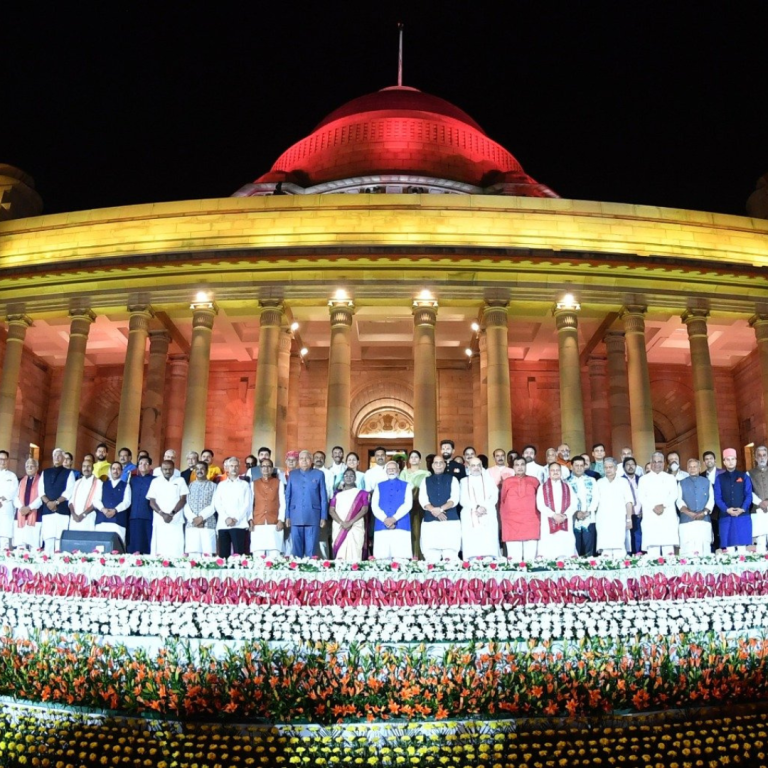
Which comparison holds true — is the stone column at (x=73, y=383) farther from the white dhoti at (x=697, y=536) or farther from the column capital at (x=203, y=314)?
the white dhoti at (x=697, y=536)

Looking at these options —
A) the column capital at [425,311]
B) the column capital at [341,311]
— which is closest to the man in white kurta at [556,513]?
the column capital at [425,311]

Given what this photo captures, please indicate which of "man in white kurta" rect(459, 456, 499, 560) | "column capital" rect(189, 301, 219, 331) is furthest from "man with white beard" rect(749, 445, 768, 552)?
"column capital" rect(189, 301, 219, 331)

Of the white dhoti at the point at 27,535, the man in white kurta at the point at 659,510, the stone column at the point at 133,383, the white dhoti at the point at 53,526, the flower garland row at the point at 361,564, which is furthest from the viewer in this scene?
the stone column at the point at 133,383

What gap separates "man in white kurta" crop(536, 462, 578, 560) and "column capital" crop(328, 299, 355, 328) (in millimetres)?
15179

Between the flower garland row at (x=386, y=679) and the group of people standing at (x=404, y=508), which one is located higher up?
the group of people standing at (x=404, y=508)

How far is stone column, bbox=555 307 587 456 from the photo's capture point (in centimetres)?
2673

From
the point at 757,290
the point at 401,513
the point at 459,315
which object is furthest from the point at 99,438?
the point at 757,290

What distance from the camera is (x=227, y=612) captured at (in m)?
9.12

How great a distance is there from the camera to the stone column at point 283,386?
2875 cm

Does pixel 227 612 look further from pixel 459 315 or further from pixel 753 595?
pixel 459 315

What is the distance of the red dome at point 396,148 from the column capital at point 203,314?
11.5 metres

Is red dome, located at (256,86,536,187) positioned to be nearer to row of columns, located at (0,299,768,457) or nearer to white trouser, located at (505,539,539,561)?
row of columns, located at (0,299,768,457)

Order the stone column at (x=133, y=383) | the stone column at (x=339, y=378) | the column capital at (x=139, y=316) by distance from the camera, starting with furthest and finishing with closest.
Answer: the column capital at (x=139, y=316)
the stone column at (x=133, y=383)
the stone column at (x=339, y=378)

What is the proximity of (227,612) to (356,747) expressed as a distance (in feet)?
7.70
